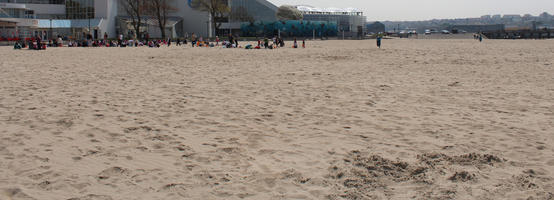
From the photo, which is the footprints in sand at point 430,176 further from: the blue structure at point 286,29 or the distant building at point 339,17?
the distant building at point 339,17

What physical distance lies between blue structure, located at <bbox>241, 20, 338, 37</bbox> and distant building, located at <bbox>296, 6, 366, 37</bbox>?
36.3 feet

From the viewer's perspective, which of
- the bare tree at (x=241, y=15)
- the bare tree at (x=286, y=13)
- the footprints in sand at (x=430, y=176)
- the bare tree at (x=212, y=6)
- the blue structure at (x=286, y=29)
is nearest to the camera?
the footprints in sand at (x=430, y=176)

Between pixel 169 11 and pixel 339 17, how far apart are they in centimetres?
5068

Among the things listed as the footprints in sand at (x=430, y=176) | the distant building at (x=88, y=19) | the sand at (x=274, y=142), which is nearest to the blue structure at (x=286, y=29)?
the distant building at (x=88, y=19)

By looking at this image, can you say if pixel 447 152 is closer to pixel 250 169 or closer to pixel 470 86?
pixel 250 169

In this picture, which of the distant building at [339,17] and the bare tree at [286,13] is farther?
the distant building at [339,17]

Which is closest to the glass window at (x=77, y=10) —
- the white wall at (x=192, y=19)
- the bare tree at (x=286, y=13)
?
the white wall at (x=192, y=19)

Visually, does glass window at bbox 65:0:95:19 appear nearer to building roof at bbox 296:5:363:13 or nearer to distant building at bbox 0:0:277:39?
distant building at bbox 0:0:277:39

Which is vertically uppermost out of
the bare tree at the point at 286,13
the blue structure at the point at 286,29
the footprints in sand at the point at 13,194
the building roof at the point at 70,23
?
the bare tree at the point at 286,13

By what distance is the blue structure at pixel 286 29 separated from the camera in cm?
9212

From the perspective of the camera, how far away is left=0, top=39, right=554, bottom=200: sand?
456 centimetres

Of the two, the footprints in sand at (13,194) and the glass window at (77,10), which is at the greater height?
the glass window at (77,10)

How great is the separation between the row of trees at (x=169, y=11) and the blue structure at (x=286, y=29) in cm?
195

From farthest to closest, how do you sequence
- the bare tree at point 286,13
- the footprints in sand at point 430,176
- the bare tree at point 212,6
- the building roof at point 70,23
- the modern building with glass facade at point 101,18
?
1. the bare tree at point 286,13
2. the bare tree at point 212,6
3. the building roof at point 70,23
4. the modern building with glass facade at point 101,18
5. the footprints in sand at point 430,176
